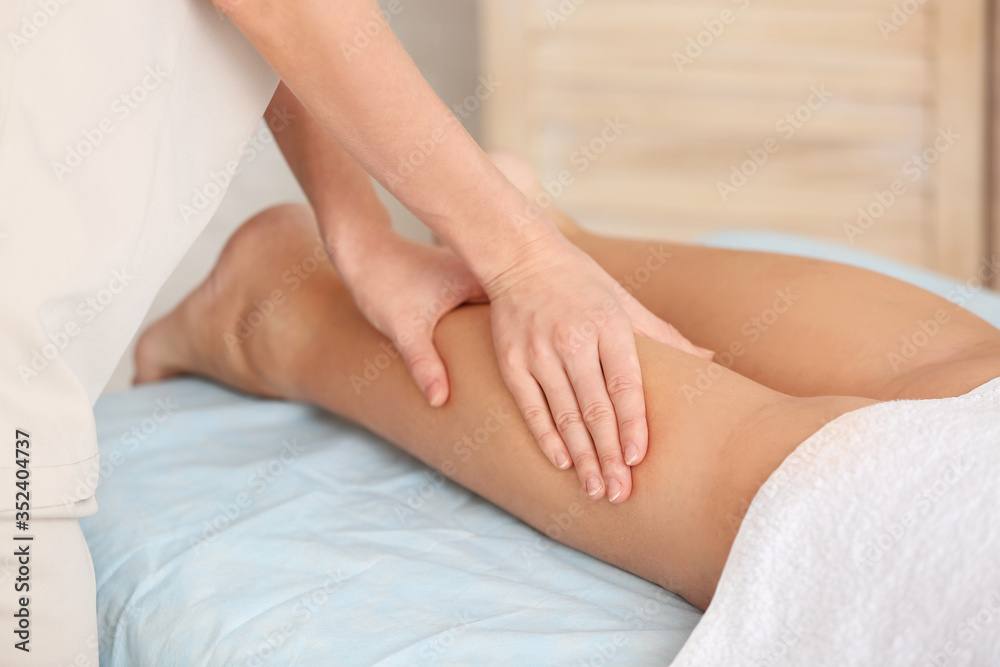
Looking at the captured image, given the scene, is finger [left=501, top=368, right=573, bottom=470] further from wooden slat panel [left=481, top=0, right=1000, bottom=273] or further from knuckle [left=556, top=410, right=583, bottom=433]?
wooden slat panel [left=481, top=0, right=1000, bottom=273]

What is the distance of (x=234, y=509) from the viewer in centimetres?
96

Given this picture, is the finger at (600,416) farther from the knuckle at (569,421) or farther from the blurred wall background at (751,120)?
the blurred wall background at (751,120)

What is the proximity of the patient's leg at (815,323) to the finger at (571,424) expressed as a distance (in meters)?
0.26

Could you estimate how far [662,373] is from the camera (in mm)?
806

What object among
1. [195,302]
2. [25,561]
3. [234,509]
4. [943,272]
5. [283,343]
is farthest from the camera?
[943,272]

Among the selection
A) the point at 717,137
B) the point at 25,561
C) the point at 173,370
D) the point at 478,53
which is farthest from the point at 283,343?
the point at 478,53

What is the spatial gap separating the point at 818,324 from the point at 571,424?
33 centimetres

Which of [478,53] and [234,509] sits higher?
[478,53]

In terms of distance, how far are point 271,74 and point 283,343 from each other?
0.43 meters

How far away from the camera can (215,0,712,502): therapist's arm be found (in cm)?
75

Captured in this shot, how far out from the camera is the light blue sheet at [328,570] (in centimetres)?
71

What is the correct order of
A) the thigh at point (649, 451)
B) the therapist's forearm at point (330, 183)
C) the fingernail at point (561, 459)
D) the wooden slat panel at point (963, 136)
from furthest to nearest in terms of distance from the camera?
the wooden slat panel at point (963, 136) → the therapist's forearm at point (330, 183) → the fingernail at point (561, 459) → the thigh at point (649, 451)

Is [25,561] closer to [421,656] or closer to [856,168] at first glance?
[421,656]

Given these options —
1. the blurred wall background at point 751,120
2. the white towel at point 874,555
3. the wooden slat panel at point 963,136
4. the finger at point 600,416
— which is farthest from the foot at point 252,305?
the wooden slat panel at point 963,136
